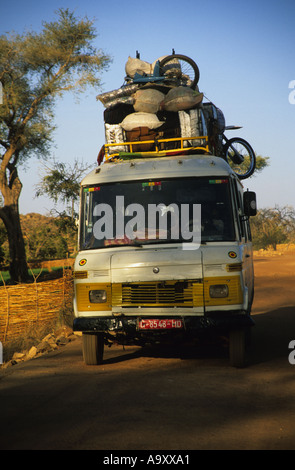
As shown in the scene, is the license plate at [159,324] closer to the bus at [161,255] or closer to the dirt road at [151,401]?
the bus at [161,255]

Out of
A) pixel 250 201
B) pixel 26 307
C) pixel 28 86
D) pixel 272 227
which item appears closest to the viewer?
pixel 250 201

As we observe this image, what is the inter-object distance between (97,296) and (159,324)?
0.92 m

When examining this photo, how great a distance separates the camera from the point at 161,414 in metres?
5.41

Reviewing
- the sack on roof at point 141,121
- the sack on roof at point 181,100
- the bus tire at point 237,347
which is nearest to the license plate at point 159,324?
the bus tire at point 237,347

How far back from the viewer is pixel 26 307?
41.8ft

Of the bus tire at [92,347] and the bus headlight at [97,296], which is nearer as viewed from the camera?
the bus headlight at [97,296]

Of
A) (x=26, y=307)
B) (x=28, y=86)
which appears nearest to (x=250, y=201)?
(x=26, y=307)

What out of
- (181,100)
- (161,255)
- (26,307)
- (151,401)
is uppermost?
(181,100)

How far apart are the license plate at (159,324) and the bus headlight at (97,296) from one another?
592mm

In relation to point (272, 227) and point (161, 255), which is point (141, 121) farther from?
point (272, 227)

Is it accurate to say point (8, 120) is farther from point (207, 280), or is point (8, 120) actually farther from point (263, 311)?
point (207, 280)

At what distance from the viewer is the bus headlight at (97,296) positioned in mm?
7633
